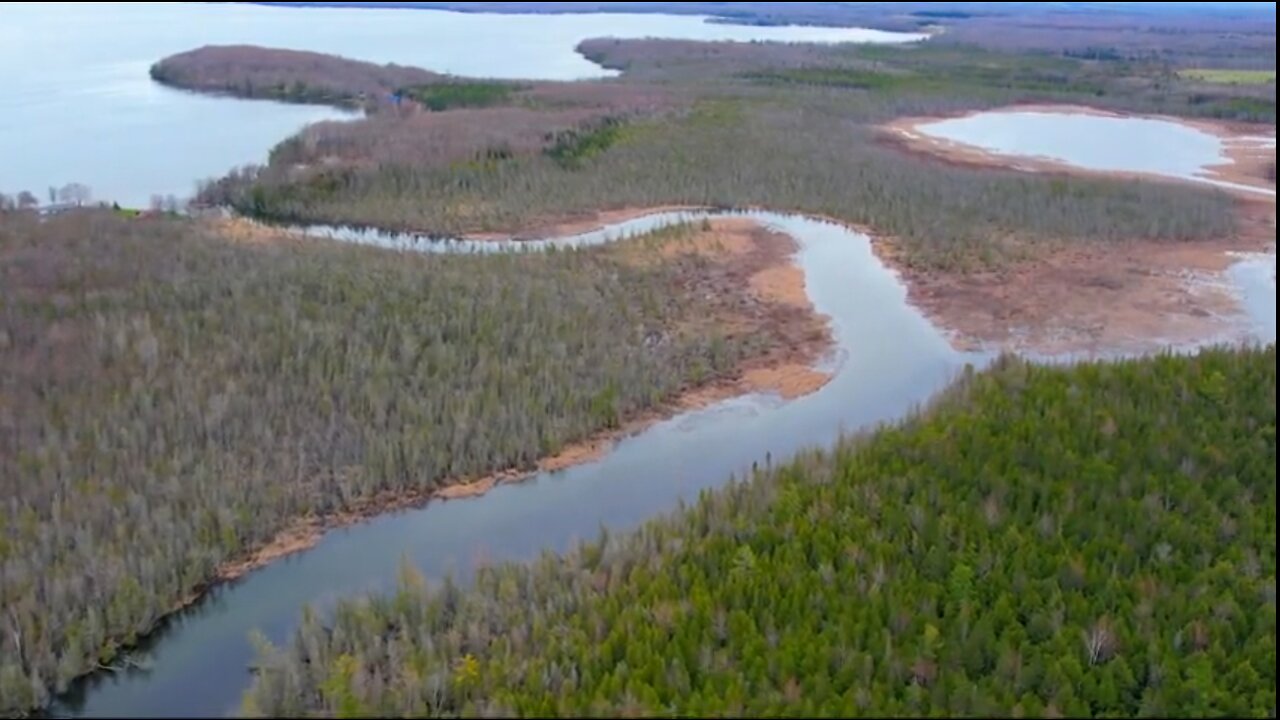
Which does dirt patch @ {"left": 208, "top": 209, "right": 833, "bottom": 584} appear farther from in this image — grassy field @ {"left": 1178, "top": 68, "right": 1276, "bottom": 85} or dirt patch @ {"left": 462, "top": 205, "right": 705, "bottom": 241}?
grassy field @ {"left": 1178, "top": 68, "right": 1276, "bottom": 85}

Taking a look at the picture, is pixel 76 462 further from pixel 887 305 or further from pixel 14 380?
pixel 887 305

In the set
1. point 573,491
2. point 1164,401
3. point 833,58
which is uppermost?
point 833,58

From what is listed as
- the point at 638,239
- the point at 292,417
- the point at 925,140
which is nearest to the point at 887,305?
the point at 638,239

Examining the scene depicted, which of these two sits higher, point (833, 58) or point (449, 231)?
point (833, 58)

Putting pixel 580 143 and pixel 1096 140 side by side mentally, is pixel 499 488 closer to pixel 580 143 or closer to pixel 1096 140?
pixel 580 143

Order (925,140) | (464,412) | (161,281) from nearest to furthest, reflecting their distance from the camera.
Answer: (464,412) → (161,281) → (925,140)

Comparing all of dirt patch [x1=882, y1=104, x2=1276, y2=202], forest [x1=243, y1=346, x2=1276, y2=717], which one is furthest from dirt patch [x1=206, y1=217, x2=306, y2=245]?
dirt patch [x1=882, y1=104, x2=1276, y2=202]

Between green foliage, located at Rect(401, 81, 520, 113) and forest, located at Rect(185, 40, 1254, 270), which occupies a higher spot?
green foliage, located at Rect(401, 81, 520, 113)
